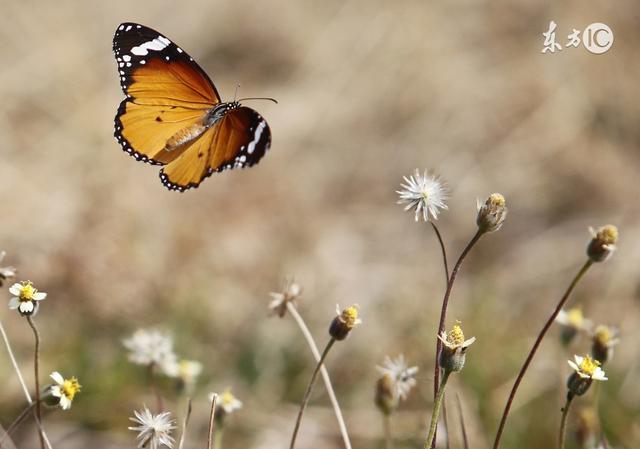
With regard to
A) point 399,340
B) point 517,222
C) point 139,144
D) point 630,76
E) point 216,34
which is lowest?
point 139,144

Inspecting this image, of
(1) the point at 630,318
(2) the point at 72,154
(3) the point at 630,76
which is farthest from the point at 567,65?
(2) the point at 72,154

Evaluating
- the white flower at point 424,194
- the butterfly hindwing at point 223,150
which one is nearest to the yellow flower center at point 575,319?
the white flower at point 424,194

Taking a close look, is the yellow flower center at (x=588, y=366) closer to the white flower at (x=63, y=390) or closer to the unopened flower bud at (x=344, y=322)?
the unopened flower bud at (x=344, y=322)

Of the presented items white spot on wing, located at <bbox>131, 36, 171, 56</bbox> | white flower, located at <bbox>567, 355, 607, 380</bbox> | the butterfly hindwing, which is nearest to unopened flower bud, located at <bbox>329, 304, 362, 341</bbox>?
white flower, located at <bbox>567, 355, 607, 380</bbox>

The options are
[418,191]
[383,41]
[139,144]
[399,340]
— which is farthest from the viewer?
[383,41]

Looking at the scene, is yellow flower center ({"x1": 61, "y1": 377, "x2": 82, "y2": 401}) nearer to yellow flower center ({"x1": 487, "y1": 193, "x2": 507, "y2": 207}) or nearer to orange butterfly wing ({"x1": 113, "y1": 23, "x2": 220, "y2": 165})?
orange butterfly wing ({"x1": 113, "y1": 23, "x2": 220, "y2": 165})

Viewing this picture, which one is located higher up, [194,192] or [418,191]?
[194,192]

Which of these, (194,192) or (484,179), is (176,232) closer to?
(194,192)

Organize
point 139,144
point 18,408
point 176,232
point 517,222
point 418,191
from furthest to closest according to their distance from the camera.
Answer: point 517,222 < point 176,232 < point 18,408 < point 139,144 < point 418,191
